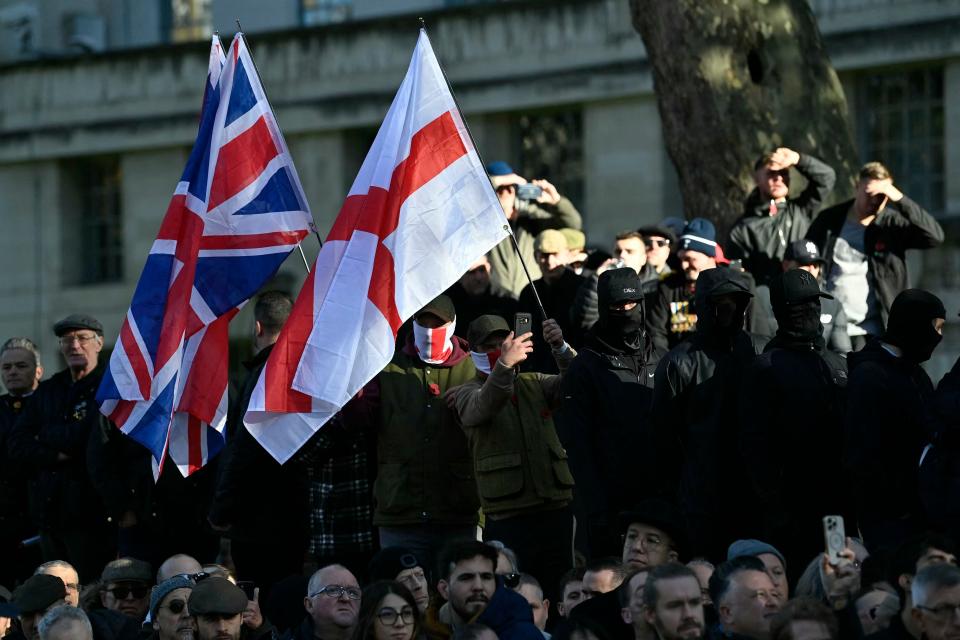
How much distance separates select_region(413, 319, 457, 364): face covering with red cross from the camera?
38.9 ft

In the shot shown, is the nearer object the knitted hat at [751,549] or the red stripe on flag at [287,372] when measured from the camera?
the knitted hat at [751,549]

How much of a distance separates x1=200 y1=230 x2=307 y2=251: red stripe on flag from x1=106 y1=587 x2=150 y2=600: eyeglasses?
1945 millimetres

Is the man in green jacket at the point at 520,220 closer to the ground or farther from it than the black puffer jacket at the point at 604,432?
farther from it

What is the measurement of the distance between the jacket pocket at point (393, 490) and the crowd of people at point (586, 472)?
0.02 metres

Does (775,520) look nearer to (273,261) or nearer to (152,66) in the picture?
(273,261)

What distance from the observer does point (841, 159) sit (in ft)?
51.6

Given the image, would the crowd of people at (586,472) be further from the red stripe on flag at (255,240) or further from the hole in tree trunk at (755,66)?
the hole in tree trunk at (755,66)

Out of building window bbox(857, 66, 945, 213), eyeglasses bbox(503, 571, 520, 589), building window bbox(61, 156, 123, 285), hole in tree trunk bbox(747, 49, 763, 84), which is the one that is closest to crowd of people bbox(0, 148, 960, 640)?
eyeglasses bbox(503, 571, 520, 589)

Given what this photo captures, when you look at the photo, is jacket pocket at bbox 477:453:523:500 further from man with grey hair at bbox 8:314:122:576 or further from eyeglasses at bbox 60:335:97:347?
eyeglasses at bbox 60:335:97:347

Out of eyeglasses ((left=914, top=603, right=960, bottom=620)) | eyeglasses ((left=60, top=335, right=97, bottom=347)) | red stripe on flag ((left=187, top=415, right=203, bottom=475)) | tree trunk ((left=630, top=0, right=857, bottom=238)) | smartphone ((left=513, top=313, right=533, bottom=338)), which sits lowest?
eyeglasses ((left=914, top=603, right=960, bottom=620))

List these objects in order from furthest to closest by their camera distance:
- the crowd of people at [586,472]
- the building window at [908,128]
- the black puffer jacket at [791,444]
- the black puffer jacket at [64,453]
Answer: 1. the building window at [908,128]
2. the black puffer jacket at [64,453]
3. the black puffer jacket at [791,444]
4. the crowd of people at [586,472]

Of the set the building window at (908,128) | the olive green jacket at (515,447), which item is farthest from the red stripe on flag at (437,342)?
the building window at (908,128)

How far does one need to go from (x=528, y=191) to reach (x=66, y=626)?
4932mm

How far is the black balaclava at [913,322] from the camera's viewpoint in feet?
33.0
